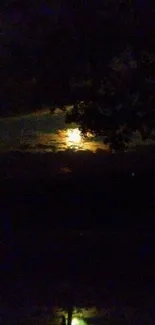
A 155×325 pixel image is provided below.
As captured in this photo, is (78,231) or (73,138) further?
(73,138)

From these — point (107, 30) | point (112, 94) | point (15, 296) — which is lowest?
point (15, 296)

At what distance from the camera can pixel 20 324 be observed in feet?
22.0

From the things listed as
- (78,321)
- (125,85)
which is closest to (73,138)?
(125,85)

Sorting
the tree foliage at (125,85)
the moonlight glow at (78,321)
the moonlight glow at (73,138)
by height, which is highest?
the tree foliage at (125,85)

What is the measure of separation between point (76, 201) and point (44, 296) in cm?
403

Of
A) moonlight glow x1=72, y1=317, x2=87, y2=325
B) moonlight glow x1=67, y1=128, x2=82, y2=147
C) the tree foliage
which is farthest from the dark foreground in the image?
moonlight glow x1=67, y1=128, x2=82, y2=147

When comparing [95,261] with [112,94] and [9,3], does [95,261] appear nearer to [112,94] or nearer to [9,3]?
[112,94]

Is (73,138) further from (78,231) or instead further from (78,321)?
(78,321)

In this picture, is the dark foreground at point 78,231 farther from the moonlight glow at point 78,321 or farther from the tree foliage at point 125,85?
the tree foliage at point 125,85

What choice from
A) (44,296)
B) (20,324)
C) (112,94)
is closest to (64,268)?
(44,296)

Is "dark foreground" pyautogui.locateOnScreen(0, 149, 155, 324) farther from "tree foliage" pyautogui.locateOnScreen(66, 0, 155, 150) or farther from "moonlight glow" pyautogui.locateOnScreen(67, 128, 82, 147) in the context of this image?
"moonlight glow" pyautogui.locateOnScreen(67, 128, 82, 147)

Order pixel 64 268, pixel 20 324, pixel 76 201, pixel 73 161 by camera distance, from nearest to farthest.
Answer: pixel 20 324 < pixel 64 268 < pixel 76 201 < pixel 73 161

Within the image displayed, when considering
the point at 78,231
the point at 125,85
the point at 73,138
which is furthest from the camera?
the point at 73,138

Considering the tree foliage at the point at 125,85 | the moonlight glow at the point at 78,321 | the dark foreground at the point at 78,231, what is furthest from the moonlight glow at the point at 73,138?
the moonlight glow at the point at 78,321
